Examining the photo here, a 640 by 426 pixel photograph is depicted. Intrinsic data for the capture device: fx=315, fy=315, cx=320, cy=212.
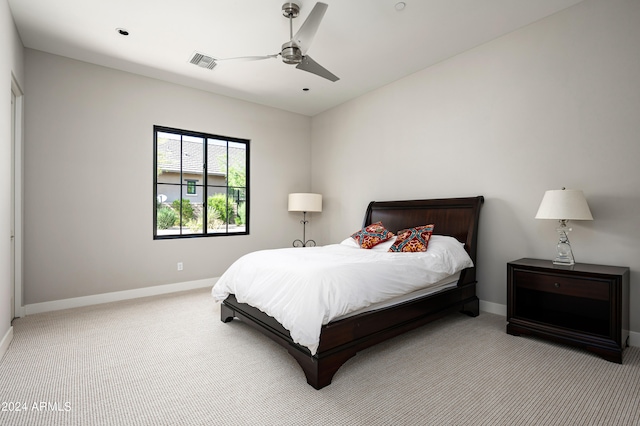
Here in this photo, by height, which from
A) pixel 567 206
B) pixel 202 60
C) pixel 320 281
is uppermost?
pixel 202 60

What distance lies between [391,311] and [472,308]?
1398 mm

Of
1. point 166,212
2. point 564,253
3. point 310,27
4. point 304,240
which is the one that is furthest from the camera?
point 304,240

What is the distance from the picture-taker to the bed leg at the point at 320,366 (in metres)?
2.03

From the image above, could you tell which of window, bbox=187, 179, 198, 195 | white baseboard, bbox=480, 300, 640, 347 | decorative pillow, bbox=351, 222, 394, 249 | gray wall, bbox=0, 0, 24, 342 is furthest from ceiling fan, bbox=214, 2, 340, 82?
white baseboard, bbox=480, 300, 640, 347

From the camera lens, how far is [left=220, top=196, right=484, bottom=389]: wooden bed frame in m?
2.11

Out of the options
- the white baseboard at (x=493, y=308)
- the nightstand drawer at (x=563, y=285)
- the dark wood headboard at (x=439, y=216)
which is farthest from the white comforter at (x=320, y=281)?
the white baseboard at (x=493, y=308)

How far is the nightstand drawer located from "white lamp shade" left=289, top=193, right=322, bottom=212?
3193mm

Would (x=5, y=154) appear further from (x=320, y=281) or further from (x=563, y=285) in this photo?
(x=563, y=285)

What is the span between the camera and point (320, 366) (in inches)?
80.1

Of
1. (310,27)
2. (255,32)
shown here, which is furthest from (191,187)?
(310,27)

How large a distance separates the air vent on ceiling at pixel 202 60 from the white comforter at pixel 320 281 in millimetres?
2398

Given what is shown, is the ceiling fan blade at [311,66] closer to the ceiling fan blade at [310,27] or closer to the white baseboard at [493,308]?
the ceiling fan blade at [310,27]

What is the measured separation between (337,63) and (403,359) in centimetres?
336

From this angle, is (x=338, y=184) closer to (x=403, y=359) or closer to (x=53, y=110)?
(x=403, y=359)
